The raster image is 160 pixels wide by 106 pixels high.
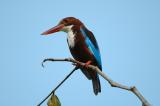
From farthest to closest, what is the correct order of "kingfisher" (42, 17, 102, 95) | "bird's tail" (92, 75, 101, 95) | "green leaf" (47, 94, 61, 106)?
"kingfisher" (42, 17, 102, 95), "bird's tail" (92, 75, 101, 95), "green leaf" (47, 94, 61, 106)

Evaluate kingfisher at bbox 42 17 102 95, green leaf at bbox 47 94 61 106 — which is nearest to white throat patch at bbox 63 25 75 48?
kingfisher at bbox 42 17 102 95

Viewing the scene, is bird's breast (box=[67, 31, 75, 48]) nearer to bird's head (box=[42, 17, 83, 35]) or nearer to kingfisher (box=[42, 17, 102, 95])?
kingfisher (box=[42, 17, 102, 95])

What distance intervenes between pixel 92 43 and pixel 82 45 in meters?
0.23

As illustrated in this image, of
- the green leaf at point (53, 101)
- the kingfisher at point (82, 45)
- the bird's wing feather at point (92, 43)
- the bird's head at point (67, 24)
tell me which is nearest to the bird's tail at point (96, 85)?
the kingfisher at point (82, 45)

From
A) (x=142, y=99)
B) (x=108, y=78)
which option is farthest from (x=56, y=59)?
(x=142, y=99)

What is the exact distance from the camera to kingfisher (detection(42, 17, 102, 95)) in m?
5.29

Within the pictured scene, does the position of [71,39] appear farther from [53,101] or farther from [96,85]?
[53,101]

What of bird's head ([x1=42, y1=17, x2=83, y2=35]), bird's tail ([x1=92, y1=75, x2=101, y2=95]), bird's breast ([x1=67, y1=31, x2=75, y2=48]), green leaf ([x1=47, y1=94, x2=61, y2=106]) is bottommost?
bird's tail ([x1=92, y1=75, x2=101, y2=95])

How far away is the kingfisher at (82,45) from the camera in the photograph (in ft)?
17.3

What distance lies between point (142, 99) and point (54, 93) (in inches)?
46.4

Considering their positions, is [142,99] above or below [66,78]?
below

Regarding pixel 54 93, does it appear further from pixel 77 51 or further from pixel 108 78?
pixel 77 51

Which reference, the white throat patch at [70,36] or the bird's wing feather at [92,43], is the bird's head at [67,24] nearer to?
the white throat patch at [70,36]

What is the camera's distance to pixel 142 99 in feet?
5.91
